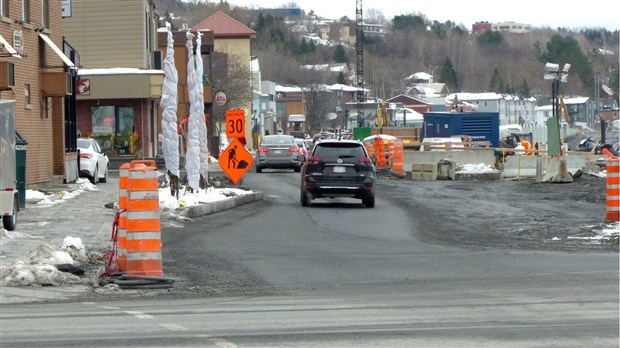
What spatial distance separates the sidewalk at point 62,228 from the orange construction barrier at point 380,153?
62.5 ft

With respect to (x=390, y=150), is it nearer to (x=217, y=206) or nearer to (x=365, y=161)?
(x=365, y=161)

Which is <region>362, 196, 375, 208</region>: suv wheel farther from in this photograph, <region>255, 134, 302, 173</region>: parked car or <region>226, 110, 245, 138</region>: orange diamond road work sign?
<region>255, 134, 302, 173</region>: parked car

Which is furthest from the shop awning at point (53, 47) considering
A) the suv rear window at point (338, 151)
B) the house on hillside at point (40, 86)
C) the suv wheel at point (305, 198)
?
the suv wheel at point (305, 198)

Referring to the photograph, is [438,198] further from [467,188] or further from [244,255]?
[244,255]

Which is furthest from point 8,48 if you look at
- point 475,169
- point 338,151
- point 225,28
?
point 225,28

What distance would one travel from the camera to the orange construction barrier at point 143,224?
13555 mm

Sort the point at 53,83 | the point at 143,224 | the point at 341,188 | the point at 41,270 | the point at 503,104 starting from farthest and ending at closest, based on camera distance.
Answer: the point at 503,104 → the point at 53,83 → the point at 341,188 → the point at 143,224 → the point at 41,270

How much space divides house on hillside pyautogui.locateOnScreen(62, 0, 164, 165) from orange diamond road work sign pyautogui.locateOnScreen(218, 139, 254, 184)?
21.9 metres

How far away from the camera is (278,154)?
4675 centimetres

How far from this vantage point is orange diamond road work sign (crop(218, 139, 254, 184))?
96.2 feet

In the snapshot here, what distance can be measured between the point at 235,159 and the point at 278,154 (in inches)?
676

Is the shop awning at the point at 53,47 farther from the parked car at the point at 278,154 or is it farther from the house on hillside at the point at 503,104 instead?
the house on hillside at the point at 503,104

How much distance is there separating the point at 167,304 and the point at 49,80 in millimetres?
20543

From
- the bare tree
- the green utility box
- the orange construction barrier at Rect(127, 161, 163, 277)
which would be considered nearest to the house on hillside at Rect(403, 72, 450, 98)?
the bare tree
